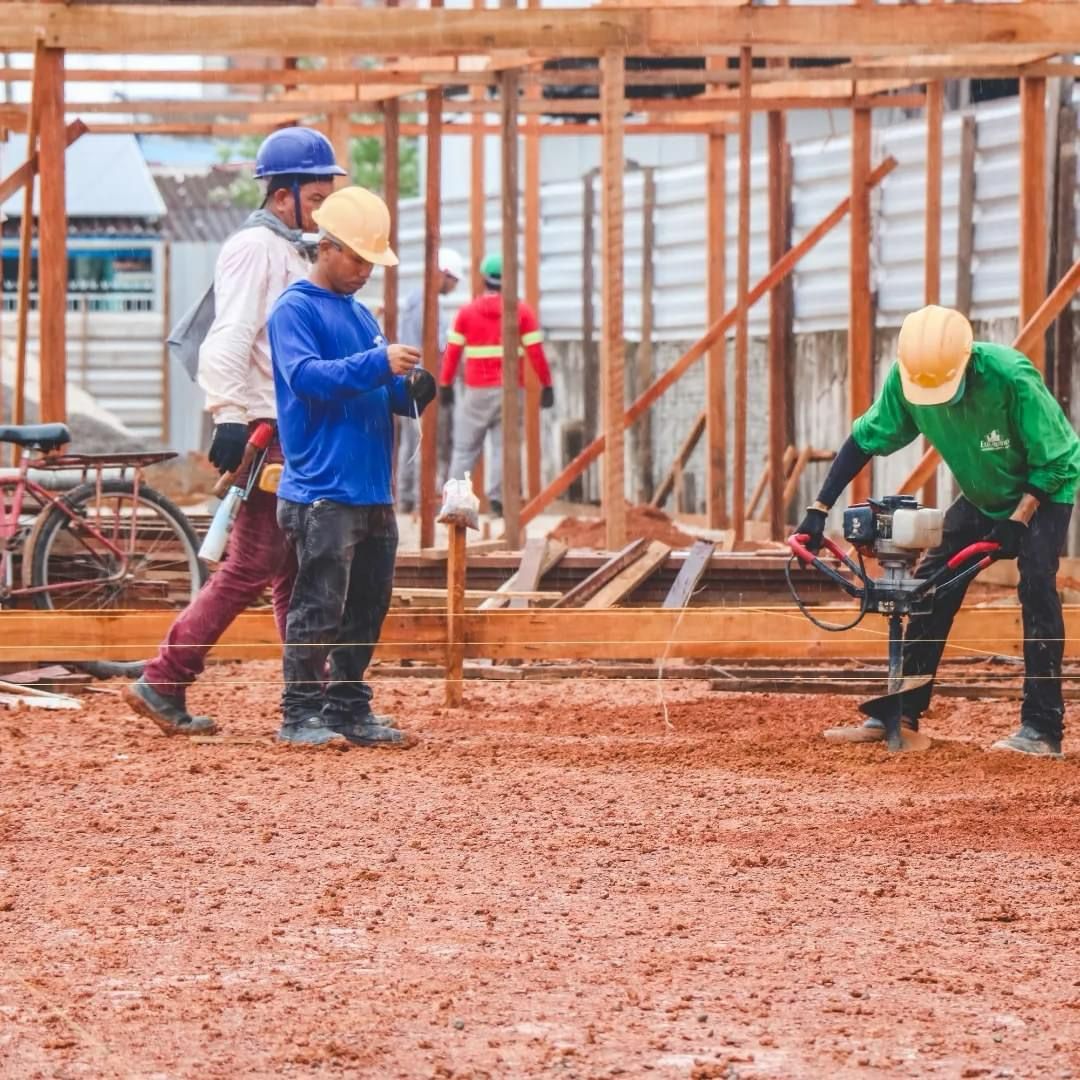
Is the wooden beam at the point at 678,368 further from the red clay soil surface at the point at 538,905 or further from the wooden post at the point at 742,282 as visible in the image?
the red clay soil surface at the point at 538,905

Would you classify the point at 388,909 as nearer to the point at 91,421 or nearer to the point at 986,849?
the point at 986,849

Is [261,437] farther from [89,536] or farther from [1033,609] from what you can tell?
[1033,609]

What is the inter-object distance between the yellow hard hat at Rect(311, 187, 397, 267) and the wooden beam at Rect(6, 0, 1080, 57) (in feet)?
9.40

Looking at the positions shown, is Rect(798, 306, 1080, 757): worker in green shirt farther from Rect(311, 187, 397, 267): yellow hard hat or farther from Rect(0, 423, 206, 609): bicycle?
Rect(0, 423, 206, 609): bicycle

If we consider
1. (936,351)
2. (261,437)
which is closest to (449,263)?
(261,437)

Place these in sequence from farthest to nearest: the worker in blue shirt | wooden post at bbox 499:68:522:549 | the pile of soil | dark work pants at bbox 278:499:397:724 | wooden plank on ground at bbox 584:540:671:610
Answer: the pile of soil, wooden post at bbox 499:68:522:549, wooden plank on ground at bbox 584:540:671:610, dark work pants at bbox 278:499:397:724, the worker in blue shirt

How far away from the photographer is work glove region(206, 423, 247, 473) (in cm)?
789

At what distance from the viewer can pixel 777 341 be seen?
13914mm

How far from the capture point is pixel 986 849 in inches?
246

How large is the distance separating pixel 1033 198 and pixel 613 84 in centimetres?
281

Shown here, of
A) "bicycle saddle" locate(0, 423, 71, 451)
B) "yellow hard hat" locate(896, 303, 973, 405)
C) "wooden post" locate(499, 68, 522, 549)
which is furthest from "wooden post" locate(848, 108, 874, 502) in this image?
"yellow hard hat" locate(896, 303, 973, 405)

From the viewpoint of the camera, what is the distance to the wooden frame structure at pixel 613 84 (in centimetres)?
1035

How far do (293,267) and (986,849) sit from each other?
11.2 ft

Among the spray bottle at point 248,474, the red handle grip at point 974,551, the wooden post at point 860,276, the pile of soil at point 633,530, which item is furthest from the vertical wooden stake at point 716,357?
the red handle grip at point 974,551
